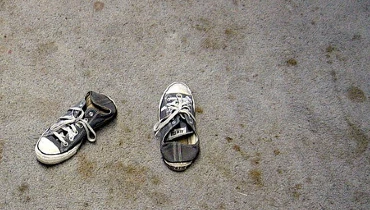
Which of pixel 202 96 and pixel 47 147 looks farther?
pixel 202 96

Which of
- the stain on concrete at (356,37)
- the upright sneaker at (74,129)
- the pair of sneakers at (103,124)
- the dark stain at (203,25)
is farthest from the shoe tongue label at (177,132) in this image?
the stain on concrete at (356,37)

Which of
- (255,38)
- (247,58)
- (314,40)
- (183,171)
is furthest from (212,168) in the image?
(314,40)

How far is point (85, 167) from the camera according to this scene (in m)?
1.38

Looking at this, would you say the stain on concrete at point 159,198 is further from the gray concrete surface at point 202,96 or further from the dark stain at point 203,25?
the dark stain at point 203,25

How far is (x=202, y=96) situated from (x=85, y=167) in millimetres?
509

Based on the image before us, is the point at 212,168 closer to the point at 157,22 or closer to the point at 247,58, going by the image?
the point at 247,58

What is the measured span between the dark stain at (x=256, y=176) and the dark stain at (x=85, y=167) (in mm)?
549

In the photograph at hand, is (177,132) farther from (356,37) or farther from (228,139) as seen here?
(356,37)

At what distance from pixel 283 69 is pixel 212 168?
0.52 m

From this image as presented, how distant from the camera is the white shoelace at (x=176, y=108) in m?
1.41

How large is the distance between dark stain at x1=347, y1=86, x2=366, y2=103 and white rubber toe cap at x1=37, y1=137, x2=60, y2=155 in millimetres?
1111

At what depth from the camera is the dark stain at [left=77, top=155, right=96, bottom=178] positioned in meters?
1.36

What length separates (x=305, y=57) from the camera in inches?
63.6

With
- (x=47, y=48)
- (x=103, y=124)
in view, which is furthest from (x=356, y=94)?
(x=47, y=48)
